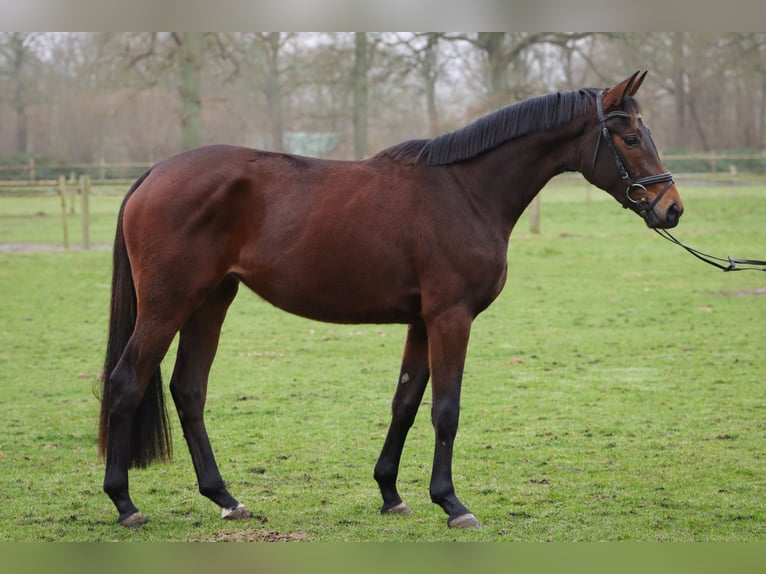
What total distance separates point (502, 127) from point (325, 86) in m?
24.9

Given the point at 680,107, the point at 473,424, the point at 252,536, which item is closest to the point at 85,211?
the point at 473,424

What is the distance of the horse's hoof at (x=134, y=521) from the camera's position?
449 centimetres

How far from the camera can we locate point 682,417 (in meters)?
7.05

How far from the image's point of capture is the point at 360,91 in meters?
24.0

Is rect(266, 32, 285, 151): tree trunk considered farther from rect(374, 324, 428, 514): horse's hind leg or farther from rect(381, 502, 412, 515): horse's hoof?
rect(381, 502, 412, 515): horse's hoof

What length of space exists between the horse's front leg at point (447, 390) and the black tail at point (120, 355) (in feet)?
5.23

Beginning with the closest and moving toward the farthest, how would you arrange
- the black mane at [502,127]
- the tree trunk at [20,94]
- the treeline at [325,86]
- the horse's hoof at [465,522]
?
the horse's hoof at [465,522]
the black mane at [502,127]
the treeline at [325,86]
the tree trunk at [20,94]

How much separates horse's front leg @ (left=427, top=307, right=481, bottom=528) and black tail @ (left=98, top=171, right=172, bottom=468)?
1594mm

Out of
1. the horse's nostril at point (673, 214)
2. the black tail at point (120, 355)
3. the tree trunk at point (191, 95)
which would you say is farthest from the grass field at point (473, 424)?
the tree trunk at point (191, 95)

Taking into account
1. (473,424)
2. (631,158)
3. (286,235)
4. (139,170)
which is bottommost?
(473,424)

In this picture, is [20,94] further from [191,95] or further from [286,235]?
[286,235]

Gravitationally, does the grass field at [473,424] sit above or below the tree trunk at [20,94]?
below

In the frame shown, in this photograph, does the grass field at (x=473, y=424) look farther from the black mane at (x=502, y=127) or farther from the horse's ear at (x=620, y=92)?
the horse's ear at (x=620, y=92)

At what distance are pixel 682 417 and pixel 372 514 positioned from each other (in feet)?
11.3
